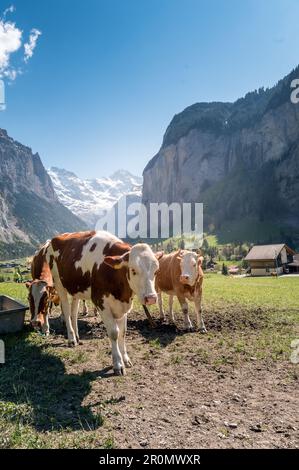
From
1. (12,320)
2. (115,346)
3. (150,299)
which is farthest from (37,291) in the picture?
(150,299)

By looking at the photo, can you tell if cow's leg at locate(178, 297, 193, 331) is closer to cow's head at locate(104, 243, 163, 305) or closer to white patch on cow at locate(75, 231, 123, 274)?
white patch on cow at locate(75, 231, 123, 274)

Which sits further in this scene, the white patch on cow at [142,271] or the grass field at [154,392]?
the white patch on cow at [142,271]

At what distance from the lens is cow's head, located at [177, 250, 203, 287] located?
43.3ft

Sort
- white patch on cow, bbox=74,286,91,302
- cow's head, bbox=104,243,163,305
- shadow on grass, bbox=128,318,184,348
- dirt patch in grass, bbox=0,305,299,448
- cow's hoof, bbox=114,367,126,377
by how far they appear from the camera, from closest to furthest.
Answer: dirt patch in grass, bbox=0,305,299,448 < cow's head, bbox=104,243,163,305 < cow's hoof, bbox=114,367,126,377 < white patch on cow, bbox=74,286,91,302 < shadow on grass, bbox=128,318,184,348

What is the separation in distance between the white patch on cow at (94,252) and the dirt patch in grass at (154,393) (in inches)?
101

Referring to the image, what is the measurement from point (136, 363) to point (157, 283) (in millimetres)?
7138

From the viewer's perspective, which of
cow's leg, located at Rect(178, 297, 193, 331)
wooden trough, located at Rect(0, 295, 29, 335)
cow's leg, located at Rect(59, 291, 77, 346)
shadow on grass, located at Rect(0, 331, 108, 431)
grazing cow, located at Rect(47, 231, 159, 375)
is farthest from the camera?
cow's leg, located at Rect(178, 297, 193, 331)

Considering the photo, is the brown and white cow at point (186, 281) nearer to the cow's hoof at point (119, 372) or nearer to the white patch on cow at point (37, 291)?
the white patch on cow at point (37, 291)

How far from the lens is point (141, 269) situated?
7766 mm

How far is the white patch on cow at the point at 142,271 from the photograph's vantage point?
299 inches

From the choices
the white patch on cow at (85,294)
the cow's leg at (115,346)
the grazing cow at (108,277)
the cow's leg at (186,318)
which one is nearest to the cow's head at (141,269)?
the grazing cow at (108,277)

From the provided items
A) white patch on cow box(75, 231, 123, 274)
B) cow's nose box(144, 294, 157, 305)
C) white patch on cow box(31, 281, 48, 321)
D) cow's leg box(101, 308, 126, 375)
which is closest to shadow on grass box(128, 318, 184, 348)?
cow's leg box(101, 308, 126, 375)

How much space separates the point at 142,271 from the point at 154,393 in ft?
8.53
